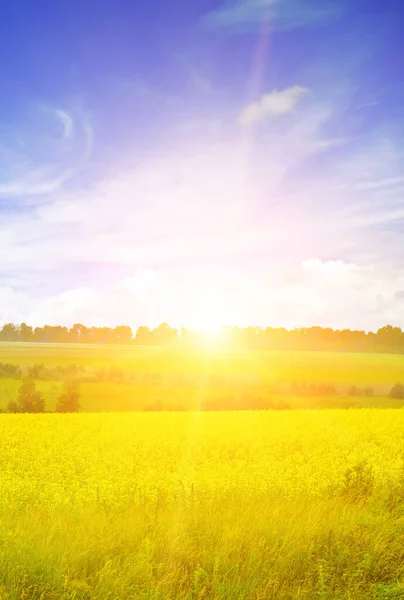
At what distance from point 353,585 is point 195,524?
2.37 meters

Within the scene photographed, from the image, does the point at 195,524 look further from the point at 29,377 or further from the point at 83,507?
the point at 29,377

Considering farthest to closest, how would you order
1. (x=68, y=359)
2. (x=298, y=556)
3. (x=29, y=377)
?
(x=68, y=359) → (x=29, y=377) → (x=298, y=556)

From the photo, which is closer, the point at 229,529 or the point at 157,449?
the point at 229,529

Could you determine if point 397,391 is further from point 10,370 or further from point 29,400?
point 10,370

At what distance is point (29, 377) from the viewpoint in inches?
1547

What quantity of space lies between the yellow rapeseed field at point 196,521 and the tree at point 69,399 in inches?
847

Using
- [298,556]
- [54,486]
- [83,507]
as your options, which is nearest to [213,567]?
[298,556]

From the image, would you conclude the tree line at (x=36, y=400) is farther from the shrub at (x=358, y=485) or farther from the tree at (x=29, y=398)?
the shrub at (x=358, y=485)

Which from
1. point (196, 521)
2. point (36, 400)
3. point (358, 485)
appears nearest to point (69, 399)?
point (36, 400)

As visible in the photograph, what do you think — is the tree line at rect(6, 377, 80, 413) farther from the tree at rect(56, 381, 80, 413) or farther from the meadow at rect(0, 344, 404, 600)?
the meadow at rect(0, 344, 404, 600)

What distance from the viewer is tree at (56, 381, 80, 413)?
3819 cm

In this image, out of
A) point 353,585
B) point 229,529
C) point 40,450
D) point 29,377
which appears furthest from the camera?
point 29,377

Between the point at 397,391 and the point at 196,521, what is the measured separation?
3814 centimetres

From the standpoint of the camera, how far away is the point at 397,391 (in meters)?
42.7
